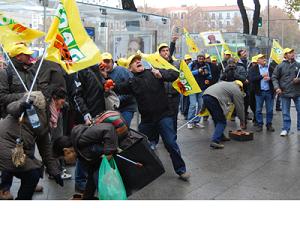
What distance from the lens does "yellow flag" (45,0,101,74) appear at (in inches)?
167

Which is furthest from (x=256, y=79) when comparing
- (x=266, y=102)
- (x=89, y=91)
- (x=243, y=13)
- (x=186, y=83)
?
(x=243, y=13)

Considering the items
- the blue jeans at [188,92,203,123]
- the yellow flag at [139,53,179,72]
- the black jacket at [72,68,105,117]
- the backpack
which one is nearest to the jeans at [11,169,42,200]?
the backpack

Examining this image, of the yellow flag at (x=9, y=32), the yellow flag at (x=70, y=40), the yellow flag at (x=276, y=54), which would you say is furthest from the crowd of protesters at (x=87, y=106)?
the yellow flag at (x=276, y=54)

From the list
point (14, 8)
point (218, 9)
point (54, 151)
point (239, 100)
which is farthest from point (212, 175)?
point (218, 9)

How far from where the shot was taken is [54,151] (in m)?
4.02

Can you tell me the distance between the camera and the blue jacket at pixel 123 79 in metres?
6.41

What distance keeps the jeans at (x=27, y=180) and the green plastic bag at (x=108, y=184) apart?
655 mm

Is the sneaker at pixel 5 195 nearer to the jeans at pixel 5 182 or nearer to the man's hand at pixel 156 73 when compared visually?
the jeans at pixel 5 182

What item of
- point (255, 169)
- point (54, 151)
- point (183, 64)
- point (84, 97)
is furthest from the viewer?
point (183, 64)

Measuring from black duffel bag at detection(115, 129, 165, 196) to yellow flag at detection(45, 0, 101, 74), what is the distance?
Answer: 0.90m

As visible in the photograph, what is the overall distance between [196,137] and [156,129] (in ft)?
10.6

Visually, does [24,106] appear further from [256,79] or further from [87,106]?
[256,79]

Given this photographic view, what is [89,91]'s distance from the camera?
5316mm

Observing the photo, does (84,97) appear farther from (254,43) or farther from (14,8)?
(254,43)
